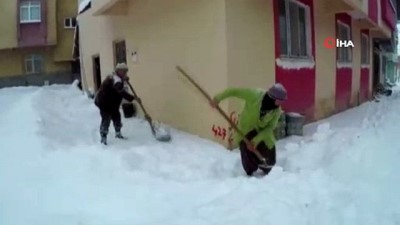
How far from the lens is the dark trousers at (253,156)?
6172 mm

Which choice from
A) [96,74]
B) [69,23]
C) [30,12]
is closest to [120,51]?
[96,74]

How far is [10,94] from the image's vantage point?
22.2 m

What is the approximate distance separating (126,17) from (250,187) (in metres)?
7.01

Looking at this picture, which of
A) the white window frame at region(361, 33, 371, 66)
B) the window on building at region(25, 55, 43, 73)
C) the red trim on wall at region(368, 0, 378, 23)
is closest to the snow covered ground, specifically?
the red trim on wall at region(368, 0, 378, 23)

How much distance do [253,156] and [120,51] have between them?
6802mm

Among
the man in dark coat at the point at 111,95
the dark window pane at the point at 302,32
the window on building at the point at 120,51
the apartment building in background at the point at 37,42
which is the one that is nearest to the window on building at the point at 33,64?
the apartment building in background at the point at 37,42

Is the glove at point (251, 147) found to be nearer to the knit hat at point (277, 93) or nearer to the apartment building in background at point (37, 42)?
the knit hat at point (277, 93)

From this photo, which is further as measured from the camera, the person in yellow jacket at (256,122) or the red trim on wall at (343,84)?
the red trim on wall at (343,84)

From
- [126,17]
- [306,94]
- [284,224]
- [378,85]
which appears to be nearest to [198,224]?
[284,224]

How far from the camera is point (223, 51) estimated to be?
24.3 ft

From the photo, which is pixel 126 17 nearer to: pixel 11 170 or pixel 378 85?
pixel 11 170

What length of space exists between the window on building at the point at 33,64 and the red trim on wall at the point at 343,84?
18.6 meters

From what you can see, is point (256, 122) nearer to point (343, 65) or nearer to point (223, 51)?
point (223, 51)

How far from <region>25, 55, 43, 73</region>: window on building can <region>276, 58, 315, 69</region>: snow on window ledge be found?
20187 mm
